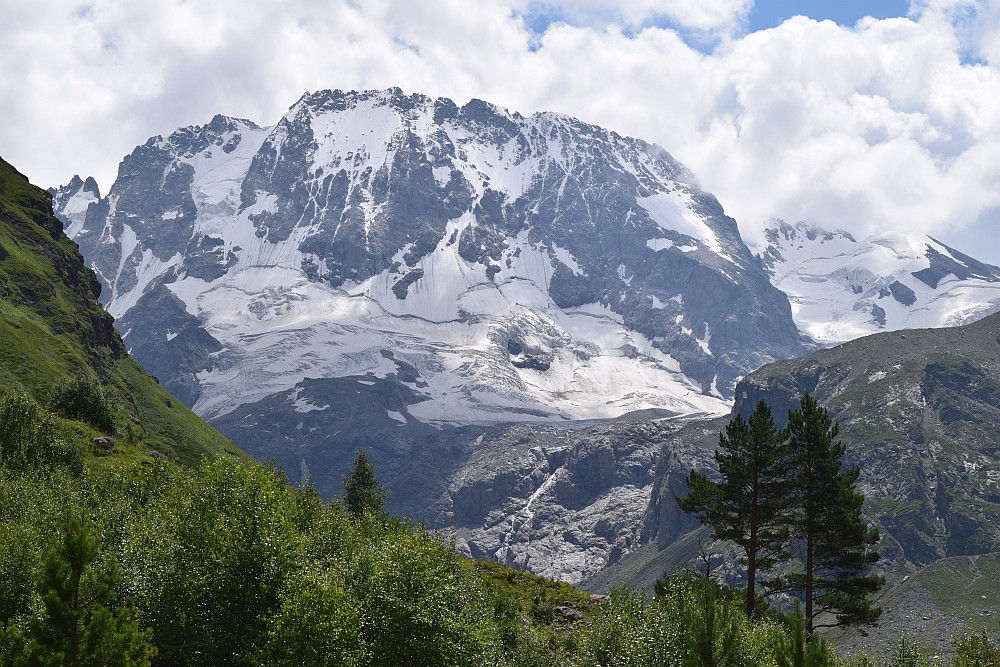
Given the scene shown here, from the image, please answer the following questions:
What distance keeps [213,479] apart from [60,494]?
19.6 metres

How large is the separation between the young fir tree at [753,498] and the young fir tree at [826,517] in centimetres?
139

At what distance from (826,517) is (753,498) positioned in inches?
215

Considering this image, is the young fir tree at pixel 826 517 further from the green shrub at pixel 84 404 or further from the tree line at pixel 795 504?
the green shrub at pixel 84 404

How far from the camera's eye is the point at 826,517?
66.6 metres

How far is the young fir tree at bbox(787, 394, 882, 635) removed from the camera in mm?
66312

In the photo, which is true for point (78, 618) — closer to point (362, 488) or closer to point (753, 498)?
point (753, 498)

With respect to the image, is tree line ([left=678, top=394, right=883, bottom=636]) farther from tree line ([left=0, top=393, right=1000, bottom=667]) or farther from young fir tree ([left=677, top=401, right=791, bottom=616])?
tree line ([left=0, top=393, right=1000, bottom=667])

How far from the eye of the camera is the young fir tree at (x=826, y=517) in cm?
6631

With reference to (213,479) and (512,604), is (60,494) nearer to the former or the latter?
(213,479)

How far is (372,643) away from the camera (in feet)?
165

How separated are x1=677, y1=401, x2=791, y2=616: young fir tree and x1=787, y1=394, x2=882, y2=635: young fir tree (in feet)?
4.58

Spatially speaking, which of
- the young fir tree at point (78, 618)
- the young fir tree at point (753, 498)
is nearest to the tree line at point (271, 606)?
the young fir tree at point (78, 618)

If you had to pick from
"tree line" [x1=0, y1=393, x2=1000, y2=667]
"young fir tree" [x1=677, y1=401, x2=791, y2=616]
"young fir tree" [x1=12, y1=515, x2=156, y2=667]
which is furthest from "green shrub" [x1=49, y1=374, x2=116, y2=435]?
"young fir tree" [x1=677, y1=401, x2=791, y2=616]

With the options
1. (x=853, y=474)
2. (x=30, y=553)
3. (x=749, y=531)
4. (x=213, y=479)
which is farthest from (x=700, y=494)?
(x=30, y=553)
